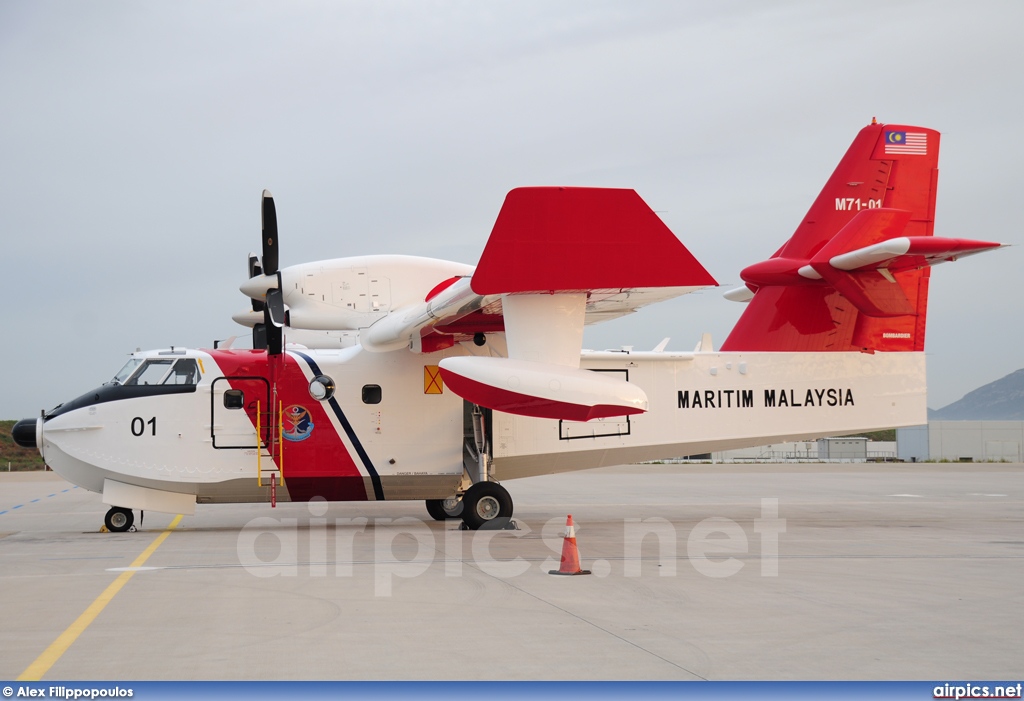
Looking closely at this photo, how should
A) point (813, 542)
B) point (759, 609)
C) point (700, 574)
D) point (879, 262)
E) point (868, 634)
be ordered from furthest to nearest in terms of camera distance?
point (879, 262), point (813, 542), point (700, 574), point (759, 609), point (868, 634)

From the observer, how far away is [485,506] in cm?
1484

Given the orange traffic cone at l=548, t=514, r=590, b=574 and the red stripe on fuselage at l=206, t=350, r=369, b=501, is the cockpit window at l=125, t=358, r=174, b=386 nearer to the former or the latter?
the red stripe on fuselage at l=206, t=350, r=369, b=501

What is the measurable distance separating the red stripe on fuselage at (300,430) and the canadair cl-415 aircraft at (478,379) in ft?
0.09

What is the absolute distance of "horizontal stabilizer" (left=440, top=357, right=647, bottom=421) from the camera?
11.5 metres

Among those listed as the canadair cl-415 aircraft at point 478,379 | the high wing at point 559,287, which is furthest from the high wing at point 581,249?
the canadair cl-415 aircraft at point 478,379

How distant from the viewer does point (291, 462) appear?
598 inches

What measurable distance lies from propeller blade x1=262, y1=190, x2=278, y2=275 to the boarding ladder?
2.29m

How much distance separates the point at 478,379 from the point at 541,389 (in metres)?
0.79

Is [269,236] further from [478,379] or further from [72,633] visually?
[72,633]

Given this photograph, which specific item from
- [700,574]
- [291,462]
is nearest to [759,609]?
[700,574]

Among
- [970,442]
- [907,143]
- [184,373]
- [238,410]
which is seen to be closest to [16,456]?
[184,373]

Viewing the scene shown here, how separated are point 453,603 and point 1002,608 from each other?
4.66m

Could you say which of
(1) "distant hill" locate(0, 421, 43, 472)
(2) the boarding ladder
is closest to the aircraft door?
(2) the boarding ladder

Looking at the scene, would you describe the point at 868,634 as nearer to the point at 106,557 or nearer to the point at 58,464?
the point at 106,557
